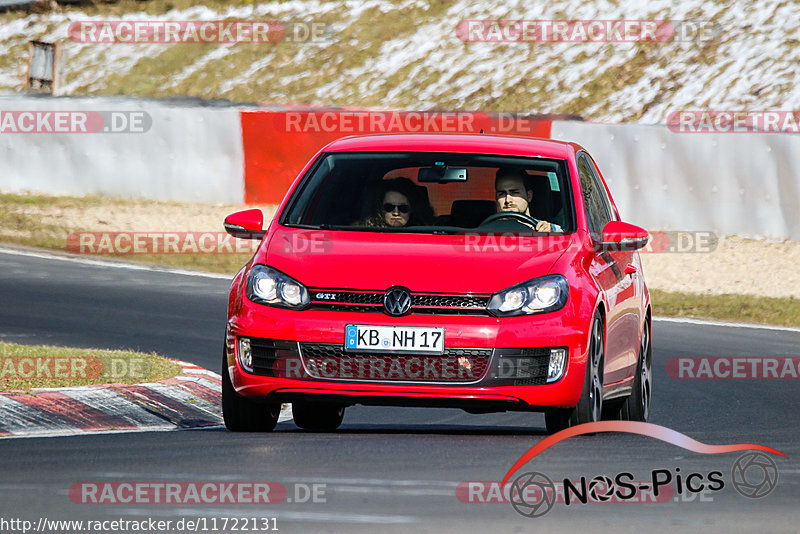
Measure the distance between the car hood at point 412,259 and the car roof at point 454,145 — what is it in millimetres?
762

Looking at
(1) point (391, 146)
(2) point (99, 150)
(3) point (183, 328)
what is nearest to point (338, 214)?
(1) point (391, 146)

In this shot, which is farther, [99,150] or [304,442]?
[99,150]

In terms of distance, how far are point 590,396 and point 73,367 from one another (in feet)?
12.2

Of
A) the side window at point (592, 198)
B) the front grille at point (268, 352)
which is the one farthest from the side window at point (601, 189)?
the front grille at point (268, 352)

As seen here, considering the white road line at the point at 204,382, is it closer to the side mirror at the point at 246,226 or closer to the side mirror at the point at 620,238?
the side mirror at the point at 246,226

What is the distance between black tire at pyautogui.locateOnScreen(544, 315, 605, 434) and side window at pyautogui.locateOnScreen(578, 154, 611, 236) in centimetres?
77

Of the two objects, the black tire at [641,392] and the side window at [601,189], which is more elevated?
the side window at [601,189]

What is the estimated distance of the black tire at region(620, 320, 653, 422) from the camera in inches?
364

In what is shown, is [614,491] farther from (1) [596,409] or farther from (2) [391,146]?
(2) [391,146]

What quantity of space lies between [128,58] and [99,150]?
18297 mm

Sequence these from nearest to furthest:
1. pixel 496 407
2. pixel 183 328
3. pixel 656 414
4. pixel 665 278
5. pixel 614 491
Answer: pixel 614 491, pixel 496 407, pixel 656 414, pixel 183 328, pixel 665 278

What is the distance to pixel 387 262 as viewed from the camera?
25.6ft

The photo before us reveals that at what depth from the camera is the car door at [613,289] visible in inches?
332

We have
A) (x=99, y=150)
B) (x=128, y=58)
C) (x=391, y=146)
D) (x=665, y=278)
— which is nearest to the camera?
(x=391, y=146)
